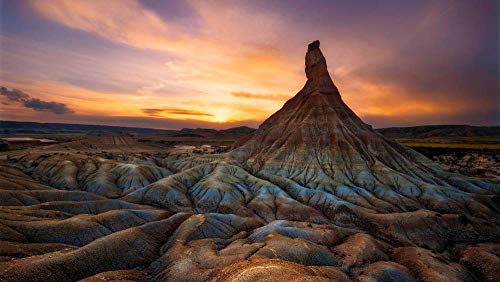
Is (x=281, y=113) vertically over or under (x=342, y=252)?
over

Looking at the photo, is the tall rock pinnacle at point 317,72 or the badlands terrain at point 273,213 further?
the tall rock pinnacle at point 317,72

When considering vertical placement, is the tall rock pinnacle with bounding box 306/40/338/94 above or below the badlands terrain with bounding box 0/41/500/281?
above

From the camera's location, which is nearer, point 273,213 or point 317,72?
point 273,213

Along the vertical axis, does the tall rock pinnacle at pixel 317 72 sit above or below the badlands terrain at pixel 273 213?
above

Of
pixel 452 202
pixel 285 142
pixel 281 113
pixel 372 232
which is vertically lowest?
pixel 372 232

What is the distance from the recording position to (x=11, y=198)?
5819cm

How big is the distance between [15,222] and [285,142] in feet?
304

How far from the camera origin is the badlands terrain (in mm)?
37938

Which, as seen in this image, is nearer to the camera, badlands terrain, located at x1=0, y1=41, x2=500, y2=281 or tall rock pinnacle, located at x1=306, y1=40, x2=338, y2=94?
badlands terrain, located at x1=0, y1=41, x2=500, y2=281

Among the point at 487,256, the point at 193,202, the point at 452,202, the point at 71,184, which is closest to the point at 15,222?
the point at 193,202

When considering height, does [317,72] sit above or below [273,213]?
above

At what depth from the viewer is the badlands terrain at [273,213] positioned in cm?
3794

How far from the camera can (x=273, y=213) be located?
7806cm

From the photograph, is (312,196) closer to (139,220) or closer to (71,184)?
(139,220)
